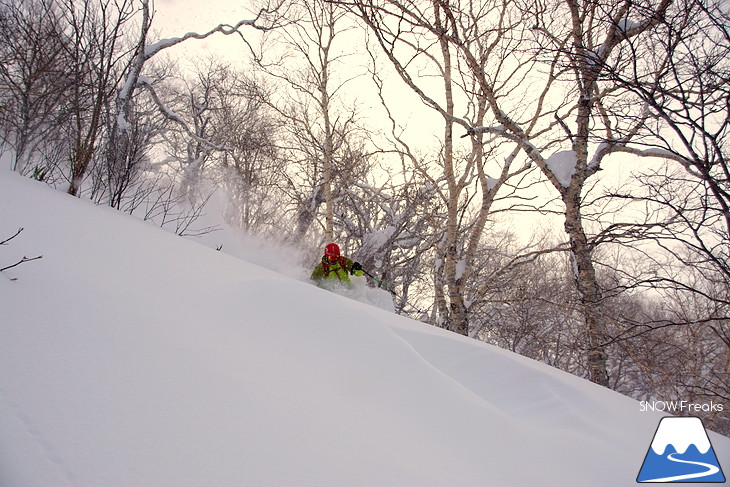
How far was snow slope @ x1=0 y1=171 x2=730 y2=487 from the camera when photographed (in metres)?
1.15

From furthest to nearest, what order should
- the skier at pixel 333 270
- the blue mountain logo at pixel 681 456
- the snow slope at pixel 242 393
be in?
the skier at pixel 333 270
the blue mountain logo at pixel 681 456
the snow slope at pixel 242 393

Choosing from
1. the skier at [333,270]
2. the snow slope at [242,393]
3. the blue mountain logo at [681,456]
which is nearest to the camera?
the snow slope at [242,393]

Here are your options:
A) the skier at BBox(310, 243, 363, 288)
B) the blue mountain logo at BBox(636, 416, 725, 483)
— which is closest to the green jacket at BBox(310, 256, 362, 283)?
the skier at BBox(310, 243, 363, 288)

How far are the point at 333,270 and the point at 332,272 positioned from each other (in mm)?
46

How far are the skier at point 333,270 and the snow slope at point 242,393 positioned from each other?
5057mm

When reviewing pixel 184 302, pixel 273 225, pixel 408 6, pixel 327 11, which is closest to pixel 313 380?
pixel 184 302

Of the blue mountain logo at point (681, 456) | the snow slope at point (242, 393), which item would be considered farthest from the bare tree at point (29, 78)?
the blue mountain logo at point (681, 456)

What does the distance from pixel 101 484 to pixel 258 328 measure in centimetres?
124

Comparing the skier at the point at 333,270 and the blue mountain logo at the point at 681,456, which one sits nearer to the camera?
the blue mountain logo at the point at 681,456

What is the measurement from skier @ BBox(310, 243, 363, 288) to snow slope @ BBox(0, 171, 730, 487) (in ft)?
16.6

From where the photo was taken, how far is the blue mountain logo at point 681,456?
1.96 meters

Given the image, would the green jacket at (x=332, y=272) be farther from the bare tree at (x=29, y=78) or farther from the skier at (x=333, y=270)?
the bare tree at (x=29, y=78)

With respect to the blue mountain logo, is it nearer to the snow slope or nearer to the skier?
the snow slope

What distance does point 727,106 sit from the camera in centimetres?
281
